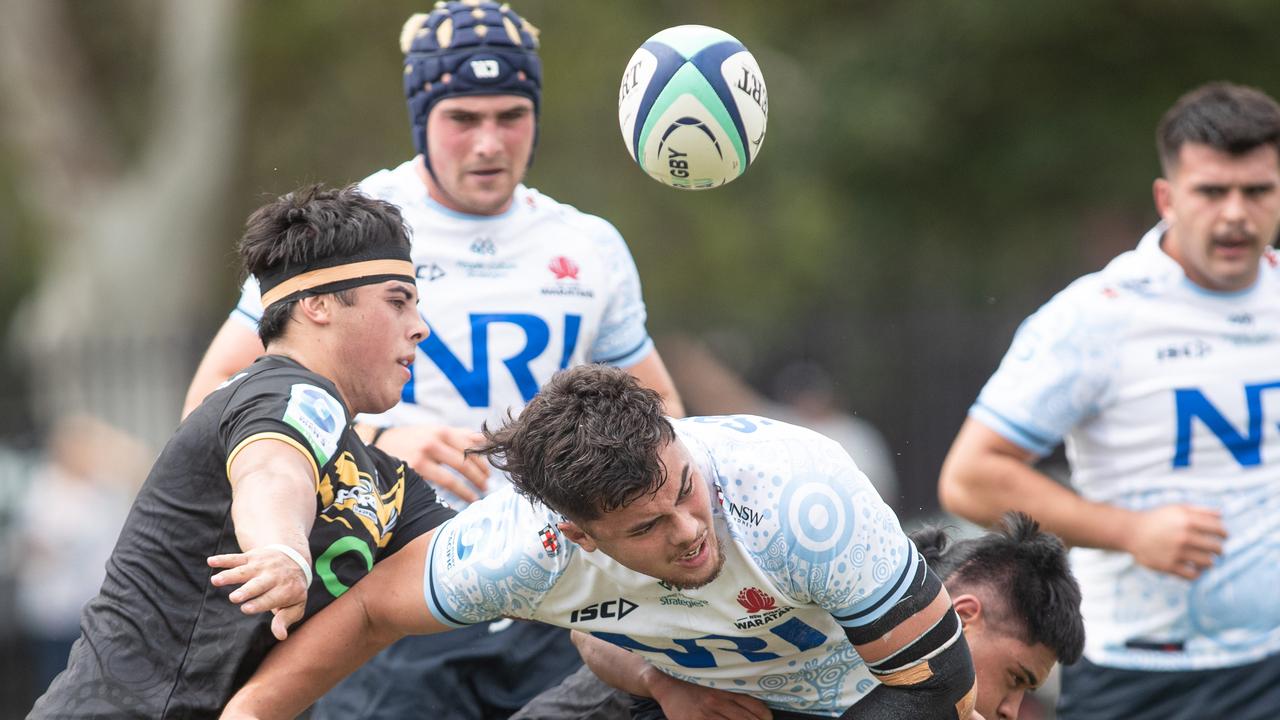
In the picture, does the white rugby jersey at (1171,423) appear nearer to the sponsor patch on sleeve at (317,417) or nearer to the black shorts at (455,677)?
the black shorts at (455,677)

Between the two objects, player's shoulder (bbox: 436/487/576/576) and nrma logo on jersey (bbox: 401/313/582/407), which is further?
nrma logo on jersey (bbox: 401/313/582/407)

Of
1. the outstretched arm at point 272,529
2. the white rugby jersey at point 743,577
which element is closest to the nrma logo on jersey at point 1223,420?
the white rugby jersey at point 743,577

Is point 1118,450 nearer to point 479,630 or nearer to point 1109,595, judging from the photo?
point 1109,595

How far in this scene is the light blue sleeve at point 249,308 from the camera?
201 inches

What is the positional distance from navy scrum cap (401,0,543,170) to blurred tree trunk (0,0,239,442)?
417 inches

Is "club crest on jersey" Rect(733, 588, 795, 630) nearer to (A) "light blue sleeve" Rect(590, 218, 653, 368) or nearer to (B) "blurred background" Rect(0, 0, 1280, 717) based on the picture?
(A) "light blue sleeve" Rect(590, 218, 653, 368)

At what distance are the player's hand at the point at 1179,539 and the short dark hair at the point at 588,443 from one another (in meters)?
2.55

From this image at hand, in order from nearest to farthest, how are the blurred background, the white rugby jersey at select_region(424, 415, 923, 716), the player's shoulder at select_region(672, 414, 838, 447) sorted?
the white rugby jersey at select_region(424, 415, 923, 716) → the player's shoulder at select_region(672, 414, 838, 447) → the blurred background

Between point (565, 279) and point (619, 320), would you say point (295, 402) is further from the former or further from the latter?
point (619, 320)

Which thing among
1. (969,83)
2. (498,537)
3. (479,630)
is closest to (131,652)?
(498,537)

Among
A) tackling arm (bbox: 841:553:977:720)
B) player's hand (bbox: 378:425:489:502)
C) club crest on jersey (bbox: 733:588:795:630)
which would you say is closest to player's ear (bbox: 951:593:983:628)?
tackling arm (bbox: 841:553:977:720)

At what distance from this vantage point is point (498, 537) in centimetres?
407

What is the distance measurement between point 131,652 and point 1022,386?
329 cm

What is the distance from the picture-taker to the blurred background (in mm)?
16141
